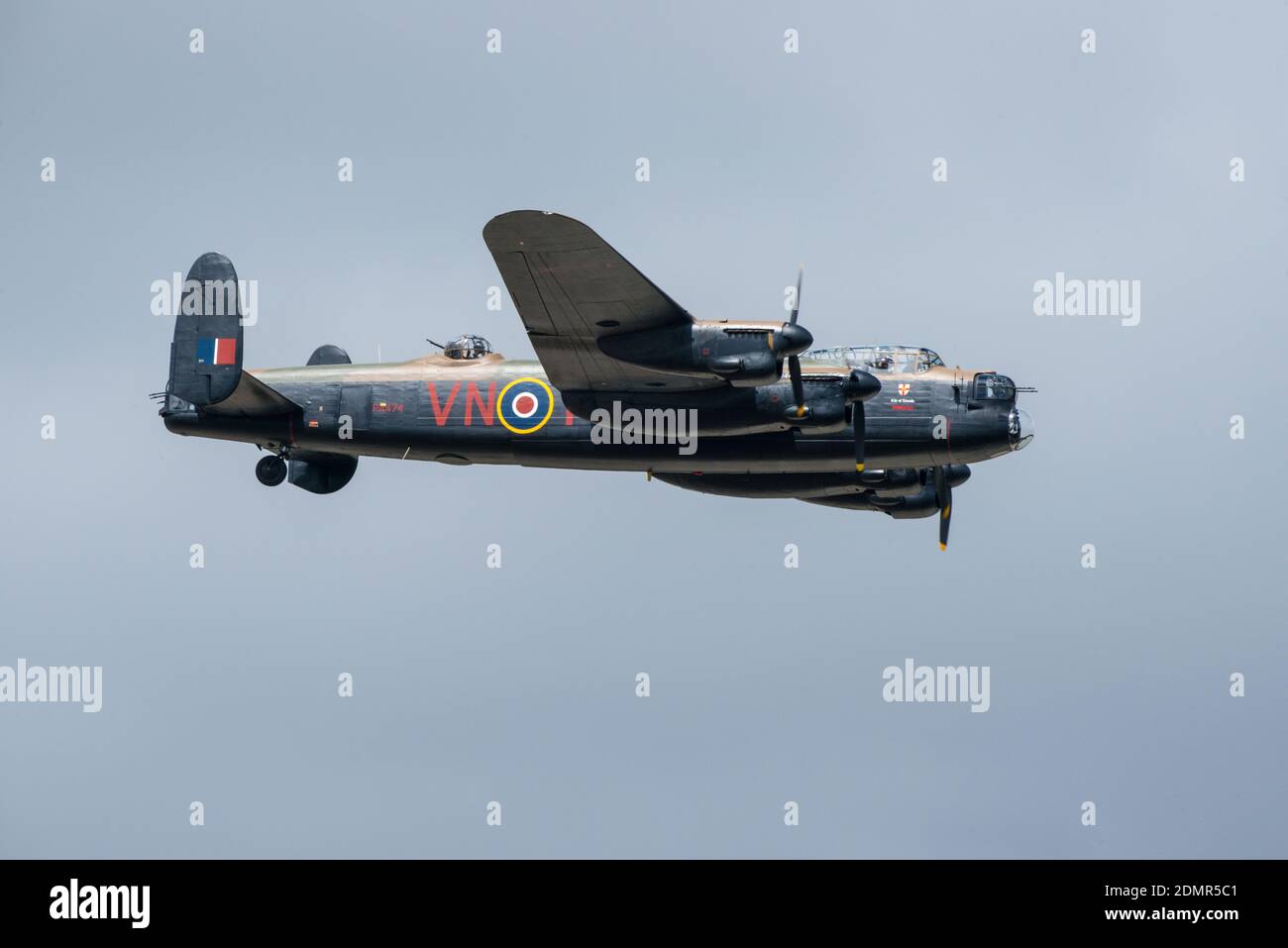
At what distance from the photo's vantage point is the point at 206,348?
50281 mm

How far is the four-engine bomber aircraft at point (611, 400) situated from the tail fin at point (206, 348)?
0.10 ft

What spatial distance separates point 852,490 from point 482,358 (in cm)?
933

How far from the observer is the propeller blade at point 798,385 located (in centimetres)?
4746

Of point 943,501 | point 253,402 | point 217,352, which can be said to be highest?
point 217,352

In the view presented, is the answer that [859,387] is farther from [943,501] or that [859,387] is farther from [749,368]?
[943,501]

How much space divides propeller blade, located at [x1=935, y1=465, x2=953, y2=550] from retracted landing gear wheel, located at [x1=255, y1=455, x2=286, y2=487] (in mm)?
15581

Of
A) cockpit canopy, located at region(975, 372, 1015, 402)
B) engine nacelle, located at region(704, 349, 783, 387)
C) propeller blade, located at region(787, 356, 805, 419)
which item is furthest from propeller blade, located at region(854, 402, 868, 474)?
engine nacelle, located at region(704, 349, 783, 387)

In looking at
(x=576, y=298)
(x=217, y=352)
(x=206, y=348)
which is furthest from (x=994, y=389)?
(x=206, y=348)

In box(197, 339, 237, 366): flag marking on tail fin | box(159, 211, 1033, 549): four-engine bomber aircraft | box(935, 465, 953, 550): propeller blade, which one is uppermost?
box(197, 339, 237, 366): flag marking on tail fin

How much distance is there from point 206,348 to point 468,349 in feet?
19.1

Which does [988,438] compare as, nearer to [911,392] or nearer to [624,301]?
[911,392]

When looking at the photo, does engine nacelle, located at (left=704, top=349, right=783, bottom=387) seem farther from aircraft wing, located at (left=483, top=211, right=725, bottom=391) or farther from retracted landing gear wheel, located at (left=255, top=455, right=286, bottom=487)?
retracted landing gear wheel, located at (left=255, top=455, right=286, bottom=487)

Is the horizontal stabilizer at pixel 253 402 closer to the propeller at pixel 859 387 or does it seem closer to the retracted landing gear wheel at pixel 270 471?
the retracted landing gear wheel at pixel 270 471

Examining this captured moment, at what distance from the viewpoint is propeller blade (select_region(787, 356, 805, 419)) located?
47463 millimetres
